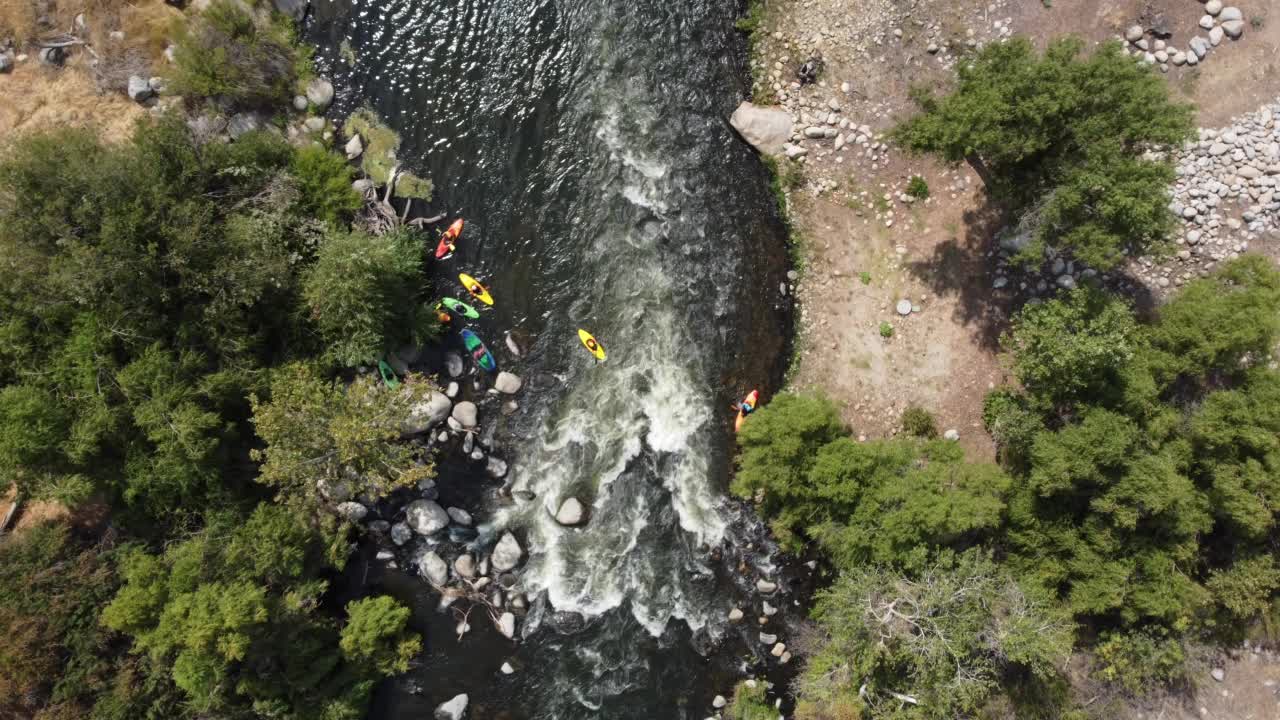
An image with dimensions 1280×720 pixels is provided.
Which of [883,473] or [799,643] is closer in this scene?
[883,473]

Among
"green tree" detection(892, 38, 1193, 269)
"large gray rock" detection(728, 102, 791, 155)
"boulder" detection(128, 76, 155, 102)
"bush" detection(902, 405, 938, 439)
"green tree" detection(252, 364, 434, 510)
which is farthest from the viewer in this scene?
"large gray rock" detection(728, 102, 791, 155)

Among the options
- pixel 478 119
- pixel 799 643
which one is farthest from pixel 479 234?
pixel 799 643

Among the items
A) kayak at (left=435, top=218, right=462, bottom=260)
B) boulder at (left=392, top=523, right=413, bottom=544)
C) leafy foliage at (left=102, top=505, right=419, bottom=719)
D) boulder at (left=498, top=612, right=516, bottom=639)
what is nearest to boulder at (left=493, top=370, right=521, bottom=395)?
kayak at (left=435, top=218, right=462, bottom=260)

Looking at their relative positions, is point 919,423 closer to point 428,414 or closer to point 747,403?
point 747,403

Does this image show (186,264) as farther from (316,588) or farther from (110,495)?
(316,588)

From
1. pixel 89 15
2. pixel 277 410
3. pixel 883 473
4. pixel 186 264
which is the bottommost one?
pixel 883 473

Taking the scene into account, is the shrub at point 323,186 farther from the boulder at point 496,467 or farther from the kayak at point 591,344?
the boulder at point 496,467

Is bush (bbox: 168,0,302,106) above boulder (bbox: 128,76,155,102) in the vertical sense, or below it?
above

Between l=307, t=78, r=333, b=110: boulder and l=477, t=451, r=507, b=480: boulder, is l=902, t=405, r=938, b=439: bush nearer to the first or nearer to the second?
l=477, t=451, r=507, b=480: boulder
